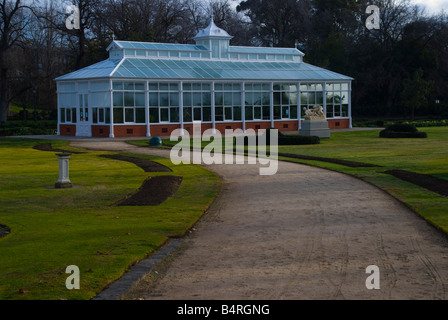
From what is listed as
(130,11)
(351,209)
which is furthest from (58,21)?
(351,209)

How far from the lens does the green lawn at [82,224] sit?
30.5 ft

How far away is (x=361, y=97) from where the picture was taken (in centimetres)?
7625

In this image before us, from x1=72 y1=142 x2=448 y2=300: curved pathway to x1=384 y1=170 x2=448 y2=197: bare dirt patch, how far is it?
5.98 ft

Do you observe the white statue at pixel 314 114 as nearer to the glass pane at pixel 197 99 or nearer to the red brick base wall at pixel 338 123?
the glass pane at pixel 197 99

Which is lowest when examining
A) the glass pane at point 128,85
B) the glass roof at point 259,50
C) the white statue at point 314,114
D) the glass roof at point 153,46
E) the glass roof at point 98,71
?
the white statue at point 314,114

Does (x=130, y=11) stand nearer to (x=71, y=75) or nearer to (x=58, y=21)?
(x=58, y=21)

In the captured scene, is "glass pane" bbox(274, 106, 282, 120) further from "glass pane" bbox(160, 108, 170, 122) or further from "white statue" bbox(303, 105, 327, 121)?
"glass pane" bbox(160, 108, 170, 122)

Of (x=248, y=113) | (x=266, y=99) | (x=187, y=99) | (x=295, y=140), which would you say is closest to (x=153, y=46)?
(x=187, y=99)

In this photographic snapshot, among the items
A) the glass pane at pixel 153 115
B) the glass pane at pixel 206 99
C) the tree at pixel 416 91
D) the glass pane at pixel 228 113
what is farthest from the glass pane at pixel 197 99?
the tree at pixel 416 91

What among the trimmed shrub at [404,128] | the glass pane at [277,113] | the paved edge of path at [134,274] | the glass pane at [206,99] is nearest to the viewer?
the paved edge of path at [134,274]

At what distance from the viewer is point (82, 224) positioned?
13.8 meters

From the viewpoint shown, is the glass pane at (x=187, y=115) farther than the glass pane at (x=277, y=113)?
No

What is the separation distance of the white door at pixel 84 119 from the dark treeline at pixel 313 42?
577 inches

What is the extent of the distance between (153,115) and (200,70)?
21.0 feet
